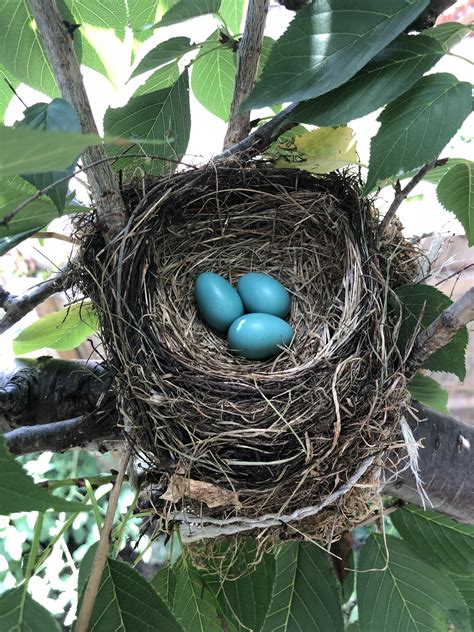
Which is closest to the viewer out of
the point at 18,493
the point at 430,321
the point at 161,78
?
the point at 18,493

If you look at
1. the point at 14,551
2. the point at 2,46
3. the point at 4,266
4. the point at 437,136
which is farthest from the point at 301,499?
the point at 4,266

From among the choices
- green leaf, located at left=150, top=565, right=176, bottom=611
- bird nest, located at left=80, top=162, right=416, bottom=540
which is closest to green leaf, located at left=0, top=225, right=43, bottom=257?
bird nest, located at left=80, top=162, right=416, bottom=540

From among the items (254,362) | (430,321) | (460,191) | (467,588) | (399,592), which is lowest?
(467,588)

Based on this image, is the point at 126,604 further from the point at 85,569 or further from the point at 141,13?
the point at 141,13

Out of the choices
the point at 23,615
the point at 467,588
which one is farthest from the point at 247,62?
the point at 467,588

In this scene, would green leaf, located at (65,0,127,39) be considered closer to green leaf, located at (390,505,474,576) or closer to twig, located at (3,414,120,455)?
twig, located at (3,414,120,455)

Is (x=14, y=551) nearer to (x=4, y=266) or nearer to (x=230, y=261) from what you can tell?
(x=4, y=266)

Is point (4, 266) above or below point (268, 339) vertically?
below

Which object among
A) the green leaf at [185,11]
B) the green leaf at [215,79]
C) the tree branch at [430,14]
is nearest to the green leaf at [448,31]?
the tree branch at [430,14]
